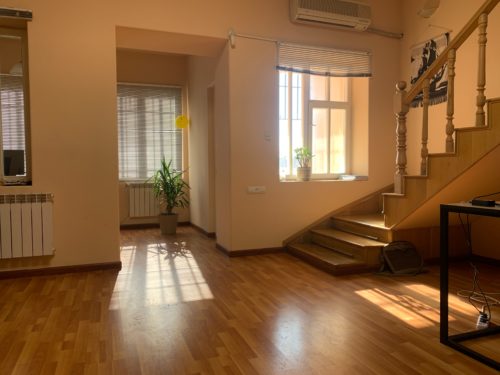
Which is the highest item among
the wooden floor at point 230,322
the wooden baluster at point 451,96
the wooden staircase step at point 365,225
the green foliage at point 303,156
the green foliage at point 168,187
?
the wooden baluster at point 451,96

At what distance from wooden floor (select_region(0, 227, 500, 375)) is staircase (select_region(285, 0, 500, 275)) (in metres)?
0.36

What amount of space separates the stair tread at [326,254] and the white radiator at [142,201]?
331 centimetres

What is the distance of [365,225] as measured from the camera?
15.7 ft

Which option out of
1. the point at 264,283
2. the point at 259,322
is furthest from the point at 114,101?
the point at 259,322

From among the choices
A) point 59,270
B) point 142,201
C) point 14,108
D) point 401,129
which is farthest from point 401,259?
point 142,201

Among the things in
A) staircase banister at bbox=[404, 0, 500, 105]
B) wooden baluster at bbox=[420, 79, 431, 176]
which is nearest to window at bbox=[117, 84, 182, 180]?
staircase banister at bbox=[404, 0, 500, 105]

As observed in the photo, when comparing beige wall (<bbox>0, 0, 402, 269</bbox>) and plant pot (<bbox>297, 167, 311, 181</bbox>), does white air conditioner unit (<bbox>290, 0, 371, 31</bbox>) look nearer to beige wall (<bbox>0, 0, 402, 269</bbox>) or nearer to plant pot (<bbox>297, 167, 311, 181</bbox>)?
beige wall (<bbox>0, 0, 402, 269</bbox>)

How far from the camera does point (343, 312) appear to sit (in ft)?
10.4

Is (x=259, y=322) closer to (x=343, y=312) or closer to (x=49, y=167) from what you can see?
(x=343, y=312)

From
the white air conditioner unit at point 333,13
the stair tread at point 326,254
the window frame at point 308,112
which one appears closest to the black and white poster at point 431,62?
the white air conditioner unit at point 333,13

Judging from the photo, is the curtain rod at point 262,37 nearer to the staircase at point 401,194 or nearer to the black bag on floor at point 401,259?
the staircase at point 401,194

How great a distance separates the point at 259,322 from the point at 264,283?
988 millimetres

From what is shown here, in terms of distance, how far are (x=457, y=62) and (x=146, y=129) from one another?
5.14 metres

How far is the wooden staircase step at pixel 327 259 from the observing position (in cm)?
423
